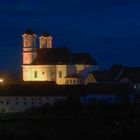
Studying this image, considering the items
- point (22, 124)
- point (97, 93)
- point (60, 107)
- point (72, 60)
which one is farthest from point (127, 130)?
point (72, 60)

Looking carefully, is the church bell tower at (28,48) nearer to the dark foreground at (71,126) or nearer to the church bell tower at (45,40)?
the church bell tower at (45,40)

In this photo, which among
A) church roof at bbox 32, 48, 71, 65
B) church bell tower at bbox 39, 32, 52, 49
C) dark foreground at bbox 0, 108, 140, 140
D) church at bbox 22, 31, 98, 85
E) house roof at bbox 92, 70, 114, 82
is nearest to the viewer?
dark foreground at bbox 0, 108, 140, 140

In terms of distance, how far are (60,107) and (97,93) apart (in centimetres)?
1352

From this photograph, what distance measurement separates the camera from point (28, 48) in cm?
7006

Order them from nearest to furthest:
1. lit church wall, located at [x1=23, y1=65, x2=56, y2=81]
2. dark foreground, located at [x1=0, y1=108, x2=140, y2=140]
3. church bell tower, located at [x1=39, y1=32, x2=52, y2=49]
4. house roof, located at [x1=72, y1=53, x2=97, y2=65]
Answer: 1. dark foreground, located at [x1=0, y1=108, x2=140, y2=140]
2. lit church wall, located at [x1=23, y1=65, x2=56, y2=81]
3. house roof, located at [x1=72, y1=53, x2=97, y2=65]
4. church bell tower, located at [x1=39, y1=32, x2=52, y2=49]

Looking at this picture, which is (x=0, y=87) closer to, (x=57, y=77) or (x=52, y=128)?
(x=57, y=77)

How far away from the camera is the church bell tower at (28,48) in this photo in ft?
229

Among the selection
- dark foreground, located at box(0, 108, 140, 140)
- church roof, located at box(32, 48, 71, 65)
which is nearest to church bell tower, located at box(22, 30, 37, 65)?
church roof, located at box(32, 48, 71, 65)

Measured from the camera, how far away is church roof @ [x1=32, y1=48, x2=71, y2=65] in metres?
67.9

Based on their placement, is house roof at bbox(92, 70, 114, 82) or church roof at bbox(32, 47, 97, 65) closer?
house roof at bbox(92, 70, 114, 82)

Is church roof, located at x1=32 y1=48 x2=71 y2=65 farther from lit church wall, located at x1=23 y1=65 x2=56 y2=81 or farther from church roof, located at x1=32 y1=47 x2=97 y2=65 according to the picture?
lit church wall, located at x1=23 y1=65 x2=56 y2=81

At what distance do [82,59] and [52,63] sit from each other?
12.1 ft

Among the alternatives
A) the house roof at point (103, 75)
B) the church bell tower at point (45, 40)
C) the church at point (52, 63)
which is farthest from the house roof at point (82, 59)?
the church bell tower at point (45, 40)

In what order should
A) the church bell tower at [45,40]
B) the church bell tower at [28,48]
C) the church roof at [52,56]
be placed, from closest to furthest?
the church roof at [52,56], the church bell tower at [28,48], the church bell tower at [45,40]
